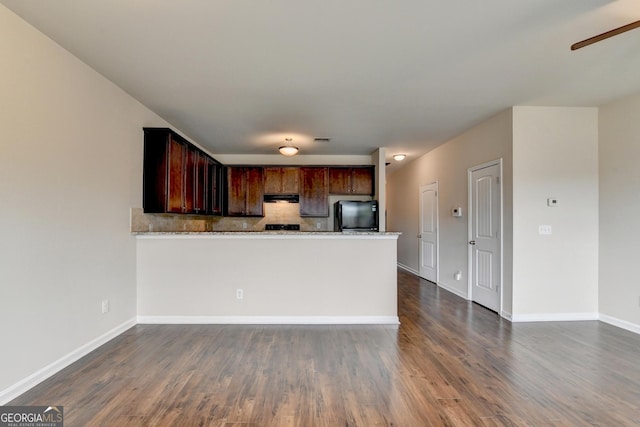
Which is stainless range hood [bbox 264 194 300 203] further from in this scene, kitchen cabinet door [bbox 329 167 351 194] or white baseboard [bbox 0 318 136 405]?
white baseboard [bbox 0 318 136 405]

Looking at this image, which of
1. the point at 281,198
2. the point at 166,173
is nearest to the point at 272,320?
the point at 166,173

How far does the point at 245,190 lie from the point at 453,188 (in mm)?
3832

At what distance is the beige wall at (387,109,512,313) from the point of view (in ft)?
13.3

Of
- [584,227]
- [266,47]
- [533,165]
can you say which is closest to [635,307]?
[584,227]

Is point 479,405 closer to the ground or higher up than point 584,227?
closer to the ground

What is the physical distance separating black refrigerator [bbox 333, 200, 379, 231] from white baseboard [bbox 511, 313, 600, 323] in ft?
8.53

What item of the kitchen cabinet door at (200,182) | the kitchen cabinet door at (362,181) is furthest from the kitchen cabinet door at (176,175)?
the kitchen cabinet door at (362,181)

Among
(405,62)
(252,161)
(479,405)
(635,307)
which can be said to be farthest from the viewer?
(252,161)

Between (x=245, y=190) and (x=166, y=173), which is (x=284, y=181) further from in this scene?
(x=166, y=173)

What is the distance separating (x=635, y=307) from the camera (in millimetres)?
3508

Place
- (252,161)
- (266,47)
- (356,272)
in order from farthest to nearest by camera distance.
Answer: (252,161) → (356,272) → (266,47)

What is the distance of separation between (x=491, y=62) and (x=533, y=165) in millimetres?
A: 1741

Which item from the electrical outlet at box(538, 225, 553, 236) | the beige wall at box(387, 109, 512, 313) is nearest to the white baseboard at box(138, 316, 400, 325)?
the beige wall at box(387, 109, 512, 313)

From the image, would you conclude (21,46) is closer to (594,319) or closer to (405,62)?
(405,62)
